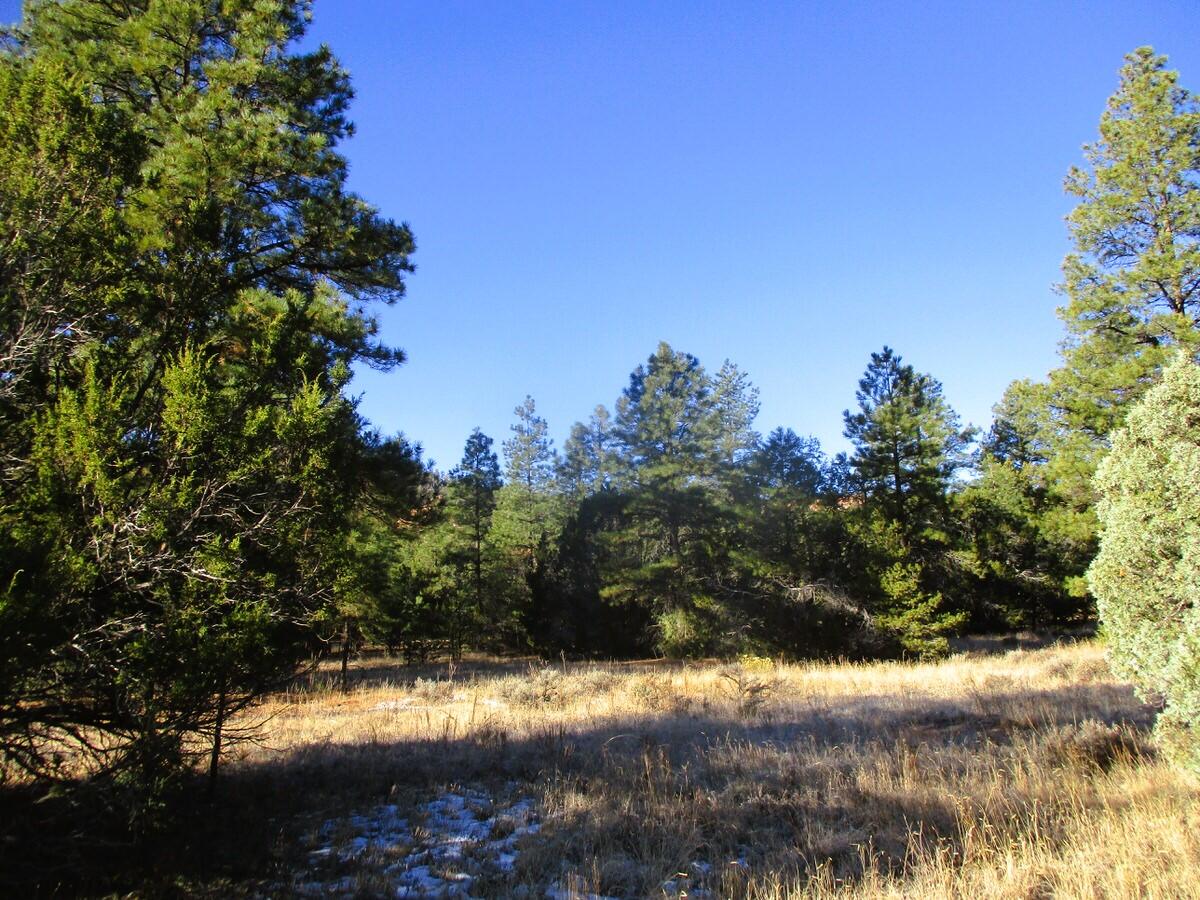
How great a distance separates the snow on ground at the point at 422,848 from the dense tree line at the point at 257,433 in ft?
4.10

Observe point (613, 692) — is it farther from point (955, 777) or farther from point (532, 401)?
point (532, 401)

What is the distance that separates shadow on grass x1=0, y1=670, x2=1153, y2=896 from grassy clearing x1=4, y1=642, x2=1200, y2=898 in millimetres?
28

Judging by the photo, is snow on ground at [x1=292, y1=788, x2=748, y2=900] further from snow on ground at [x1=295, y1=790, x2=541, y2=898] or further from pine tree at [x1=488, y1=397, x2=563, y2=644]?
pine tree at [x1=488, y1=397, x2=563, y2=644]

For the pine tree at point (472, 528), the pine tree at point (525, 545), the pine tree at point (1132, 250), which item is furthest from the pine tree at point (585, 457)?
the pine tree at point (1132, 250)

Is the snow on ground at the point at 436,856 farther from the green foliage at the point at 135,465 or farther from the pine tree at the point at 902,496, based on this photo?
the pine tree at the point at 902,496

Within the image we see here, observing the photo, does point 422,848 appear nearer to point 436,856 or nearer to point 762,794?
point 436,856

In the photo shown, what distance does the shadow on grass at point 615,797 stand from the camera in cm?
400

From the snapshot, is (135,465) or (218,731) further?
(218,731)

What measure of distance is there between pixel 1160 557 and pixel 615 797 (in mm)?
5099

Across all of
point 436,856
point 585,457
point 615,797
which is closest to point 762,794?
point 615,797

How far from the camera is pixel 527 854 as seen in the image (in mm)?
4555

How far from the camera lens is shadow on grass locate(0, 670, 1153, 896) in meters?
4.00

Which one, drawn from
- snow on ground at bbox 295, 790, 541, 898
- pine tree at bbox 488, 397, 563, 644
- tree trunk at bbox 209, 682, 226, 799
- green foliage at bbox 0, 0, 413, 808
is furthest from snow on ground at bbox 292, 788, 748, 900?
pine tree at bbox 488, 397, 563, 644

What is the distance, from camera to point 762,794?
18.9 ft
